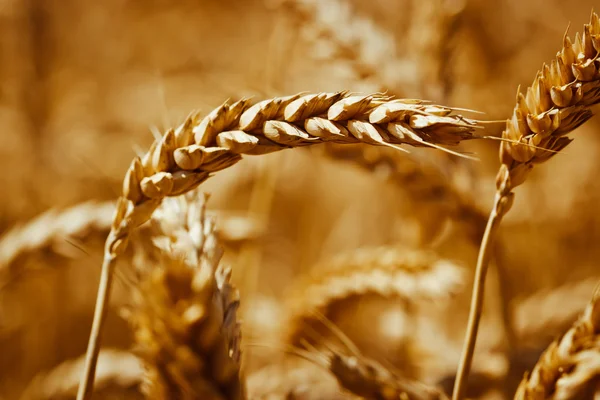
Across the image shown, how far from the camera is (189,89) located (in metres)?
2.15

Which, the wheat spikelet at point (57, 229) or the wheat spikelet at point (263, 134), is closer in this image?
the wheat spikelet at point (263, 134)

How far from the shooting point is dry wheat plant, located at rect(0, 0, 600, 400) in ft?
1.26

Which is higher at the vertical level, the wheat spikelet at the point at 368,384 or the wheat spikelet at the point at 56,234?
the wheat spikelet at the point at 56,234

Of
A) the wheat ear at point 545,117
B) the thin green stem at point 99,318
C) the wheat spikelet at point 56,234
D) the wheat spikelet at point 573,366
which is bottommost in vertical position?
the wheat spikelet at point 573,366

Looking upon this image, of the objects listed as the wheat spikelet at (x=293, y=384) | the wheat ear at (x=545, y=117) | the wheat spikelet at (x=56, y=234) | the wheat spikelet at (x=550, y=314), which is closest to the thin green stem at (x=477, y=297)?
the wheat ear at (x=545, y=117)

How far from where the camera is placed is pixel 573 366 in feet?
1.39

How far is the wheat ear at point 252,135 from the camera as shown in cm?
37

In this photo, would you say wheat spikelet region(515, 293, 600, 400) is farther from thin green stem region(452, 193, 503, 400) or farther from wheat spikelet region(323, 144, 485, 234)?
wheat spikelet region(323, 144, 485, 234)

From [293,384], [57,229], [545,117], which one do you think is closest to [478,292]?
[545,117]

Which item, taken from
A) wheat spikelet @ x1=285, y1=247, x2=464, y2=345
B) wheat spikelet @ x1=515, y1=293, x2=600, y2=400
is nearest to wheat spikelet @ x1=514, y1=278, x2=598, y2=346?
wheat spikelet @ x1=285, y1=247, x2=464, y2=345

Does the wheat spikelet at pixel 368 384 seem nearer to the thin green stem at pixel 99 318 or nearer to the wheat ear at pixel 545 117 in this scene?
the wheat ear at pixel 545 117

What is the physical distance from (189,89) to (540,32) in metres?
1.33

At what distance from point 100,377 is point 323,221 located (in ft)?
3.95

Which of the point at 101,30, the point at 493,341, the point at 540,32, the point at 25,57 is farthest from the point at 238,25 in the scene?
the point at 493,341
